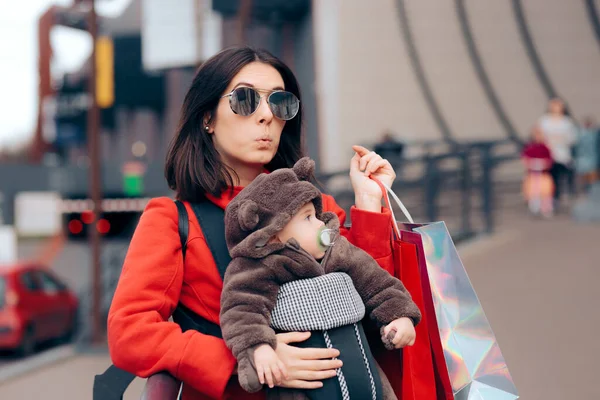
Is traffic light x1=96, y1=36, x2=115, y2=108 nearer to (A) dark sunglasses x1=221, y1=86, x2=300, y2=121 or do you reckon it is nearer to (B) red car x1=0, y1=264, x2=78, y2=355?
(B) red car x1=0, y1=264, x2=78, y2=355

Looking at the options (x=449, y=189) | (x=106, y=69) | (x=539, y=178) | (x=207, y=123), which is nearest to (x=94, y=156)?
(x=449, y=189)

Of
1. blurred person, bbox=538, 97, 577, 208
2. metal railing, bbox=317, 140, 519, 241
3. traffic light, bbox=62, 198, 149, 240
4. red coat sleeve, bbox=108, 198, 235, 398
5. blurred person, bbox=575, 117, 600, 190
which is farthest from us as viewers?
traffic light, bbox=62, 198, 149, 240

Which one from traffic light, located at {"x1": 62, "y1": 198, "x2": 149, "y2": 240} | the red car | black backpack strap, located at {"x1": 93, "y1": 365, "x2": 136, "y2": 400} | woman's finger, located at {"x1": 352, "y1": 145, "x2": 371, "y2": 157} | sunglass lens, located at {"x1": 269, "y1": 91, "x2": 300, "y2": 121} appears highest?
sunglass lens, located at {"x1": 269, "y1": 91, "x2": 300, "y2": 121}

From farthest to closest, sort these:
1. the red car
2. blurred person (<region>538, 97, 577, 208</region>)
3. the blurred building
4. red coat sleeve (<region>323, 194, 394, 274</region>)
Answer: the blurred building, blurred person (<region>538, 97, 577, 208</region>), the red car, red coat sleeve (<region>323, 194, 394, 274</region>)

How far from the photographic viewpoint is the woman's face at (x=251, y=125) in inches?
91.0

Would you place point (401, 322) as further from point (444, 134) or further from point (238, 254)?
point (444, 134)

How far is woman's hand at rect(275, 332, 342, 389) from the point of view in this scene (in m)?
1.94

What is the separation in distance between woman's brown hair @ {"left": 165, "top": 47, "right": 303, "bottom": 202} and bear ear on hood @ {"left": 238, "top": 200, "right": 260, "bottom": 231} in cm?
30

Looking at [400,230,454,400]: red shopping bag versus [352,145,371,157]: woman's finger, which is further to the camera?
[352,145,371,157]: woman's finger

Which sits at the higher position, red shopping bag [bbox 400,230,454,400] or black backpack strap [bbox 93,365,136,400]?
red shopping bag [bbox 400,230,454,400]

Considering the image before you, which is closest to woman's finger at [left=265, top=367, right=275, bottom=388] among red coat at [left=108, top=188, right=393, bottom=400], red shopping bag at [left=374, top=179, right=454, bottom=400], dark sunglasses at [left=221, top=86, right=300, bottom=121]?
red coat at [left=108, top=188, right=393, bottom=400]

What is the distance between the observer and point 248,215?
1964 millimetres

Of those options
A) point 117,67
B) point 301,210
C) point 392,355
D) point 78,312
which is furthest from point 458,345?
point 117,67

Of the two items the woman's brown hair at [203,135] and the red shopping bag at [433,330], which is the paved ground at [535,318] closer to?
the red shopping bag at [433,330]
